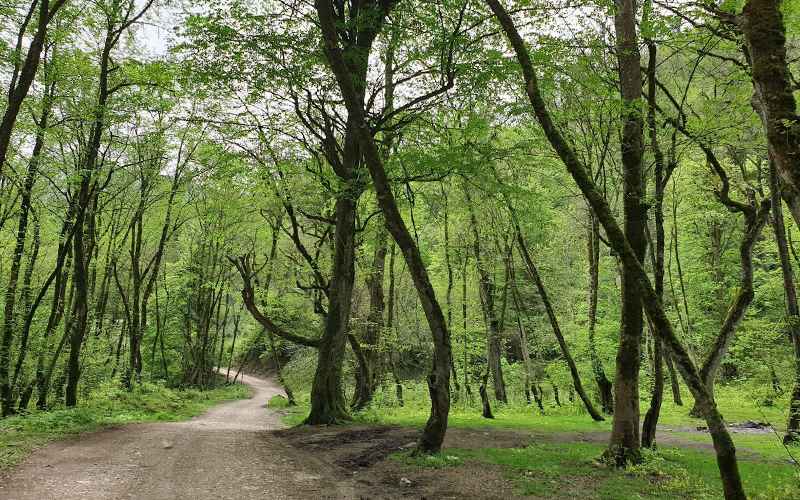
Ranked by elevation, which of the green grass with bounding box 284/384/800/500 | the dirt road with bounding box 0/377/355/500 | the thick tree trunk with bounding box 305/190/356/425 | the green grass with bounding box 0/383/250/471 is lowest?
the green grass with bounding box 0/383/250/471

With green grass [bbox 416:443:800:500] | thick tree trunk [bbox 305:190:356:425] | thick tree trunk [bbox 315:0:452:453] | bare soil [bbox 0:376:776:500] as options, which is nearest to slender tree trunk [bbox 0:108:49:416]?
bare soil [bbox 0:376:776:500]

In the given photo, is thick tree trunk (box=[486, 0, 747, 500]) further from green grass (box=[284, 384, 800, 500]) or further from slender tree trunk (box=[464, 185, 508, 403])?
slender tree trunk (box=[464, 185, 508, 403])

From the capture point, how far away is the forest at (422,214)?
755cm

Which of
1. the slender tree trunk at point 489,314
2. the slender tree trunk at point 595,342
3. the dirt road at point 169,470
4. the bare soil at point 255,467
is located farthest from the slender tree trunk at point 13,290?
the slender tree trunk at point 595,342

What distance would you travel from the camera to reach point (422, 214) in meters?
23.8

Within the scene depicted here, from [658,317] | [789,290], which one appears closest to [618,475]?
[658,317]

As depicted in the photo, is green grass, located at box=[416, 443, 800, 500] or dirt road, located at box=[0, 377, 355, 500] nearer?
dirt road, located at box=[0, 377, 355, 500]

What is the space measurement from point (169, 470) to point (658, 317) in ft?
26.8

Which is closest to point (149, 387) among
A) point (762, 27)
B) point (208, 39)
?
point (208, 39)

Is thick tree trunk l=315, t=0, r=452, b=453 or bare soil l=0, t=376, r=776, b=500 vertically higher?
thick tree trunk l=315, t=0, r=452, b=453

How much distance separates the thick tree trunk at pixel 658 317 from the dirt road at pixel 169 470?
16.2 feet

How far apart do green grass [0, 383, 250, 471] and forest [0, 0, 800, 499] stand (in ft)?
0.46

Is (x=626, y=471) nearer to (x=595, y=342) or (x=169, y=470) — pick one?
(x=169, y=470)

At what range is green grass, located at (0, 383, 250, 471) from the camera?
964 cm
